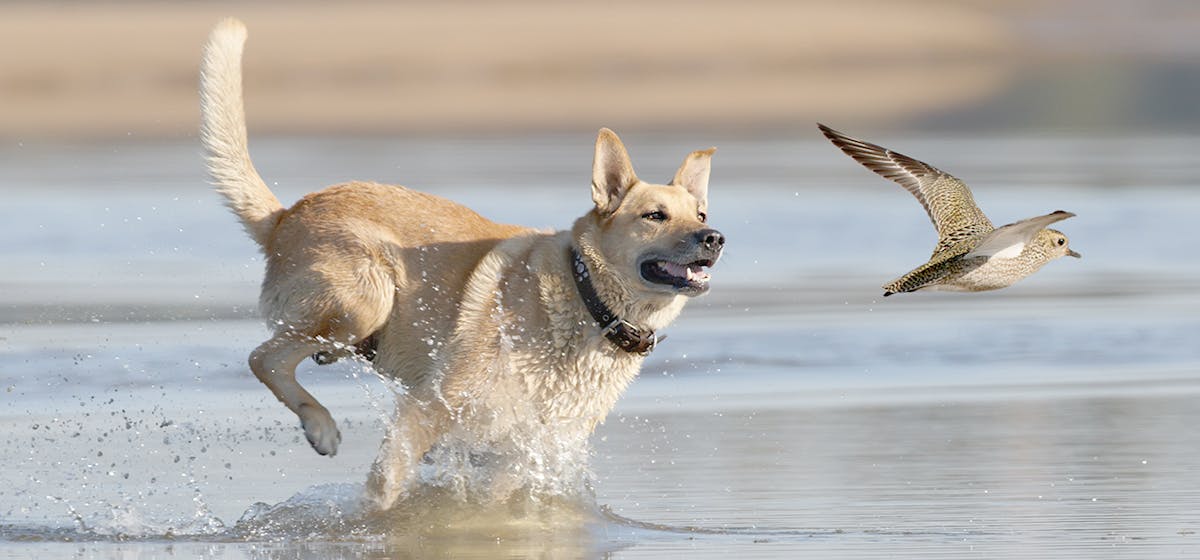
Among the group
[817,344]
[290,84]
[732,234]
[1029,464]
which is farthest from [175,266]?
[290,84]

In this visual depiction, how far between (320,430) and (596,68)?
38370 millimetres

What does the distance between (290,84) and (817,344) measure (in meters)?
32.1

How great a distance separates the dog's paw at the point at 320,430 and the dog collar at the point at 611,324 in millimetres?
1034

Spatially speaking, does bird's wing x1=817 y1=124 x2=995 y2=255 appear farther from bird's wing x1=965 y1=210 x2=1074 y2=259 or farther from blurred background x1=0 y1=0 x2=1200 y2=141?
blurred background x1=0 y1=0 x2=1200 y2=141

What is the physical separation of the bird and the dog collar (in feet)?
3.58

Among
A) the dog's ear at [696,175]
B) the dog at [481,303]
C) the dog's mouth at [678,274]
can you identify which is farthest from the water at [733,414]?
the dog's ear at [696,175]

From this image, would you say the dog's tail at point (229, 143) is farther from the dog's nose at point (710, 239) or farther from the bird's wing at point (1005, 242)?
the bird's wing at point (1005, 242)

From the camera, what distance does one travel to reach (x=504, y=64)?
150ft

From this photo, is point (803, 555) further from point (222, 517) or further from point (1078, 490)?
point (222, 517)

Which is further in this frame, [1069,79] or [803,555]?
[1069,79]

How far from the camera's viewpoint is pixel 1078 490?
297 inches

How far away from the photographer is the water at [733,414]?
23.6 ft

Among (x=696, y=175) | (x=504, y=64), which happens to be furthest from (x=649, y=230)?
(x=504, y=64)

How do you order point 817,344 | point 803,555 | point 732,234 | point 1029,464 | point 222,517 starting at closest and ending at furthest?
point 803,555
point 222,517
point 1029,464
point 817,344
point 732,234
